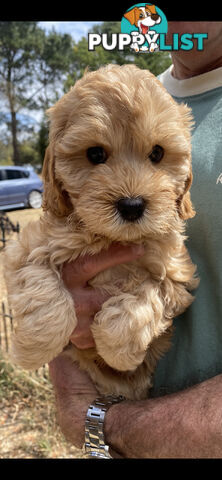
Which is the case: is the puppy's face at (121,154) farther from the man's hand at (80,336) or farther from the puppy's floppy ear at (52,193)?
the man's hand at (80,336)

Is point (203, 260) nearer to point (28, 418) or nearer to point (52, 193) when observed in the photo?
point (52, 193)

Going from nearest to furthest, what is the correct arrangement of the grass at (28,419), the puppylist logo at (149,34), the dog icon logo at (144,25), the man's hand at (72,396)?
the man's hand at (72,396) < the puppylist logo at (149,34) < the dog icon logo at (144,25) < the grass at (28,419)

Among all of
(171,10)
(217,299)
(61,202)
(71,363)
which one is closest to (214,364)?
(217,299)

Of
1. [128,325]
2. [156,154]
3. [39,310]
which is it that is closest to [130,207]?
[156,154]

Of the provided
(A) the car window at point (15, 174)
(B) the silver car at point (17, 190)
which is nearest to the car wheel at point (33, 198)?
(B) the silver car at point (17, 190)

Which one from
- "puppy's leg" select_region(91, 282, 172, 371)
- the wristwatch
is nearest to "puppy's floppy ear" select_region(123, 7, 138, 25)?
"puppy's leg" select_region(91, 282, 172, 371)

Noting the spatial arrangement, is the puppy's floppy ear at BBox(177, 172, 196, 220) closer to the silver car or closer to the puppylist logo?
the puppylist logo

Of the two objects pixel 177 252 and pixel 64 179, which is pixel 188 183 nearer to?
pixel 177 252
